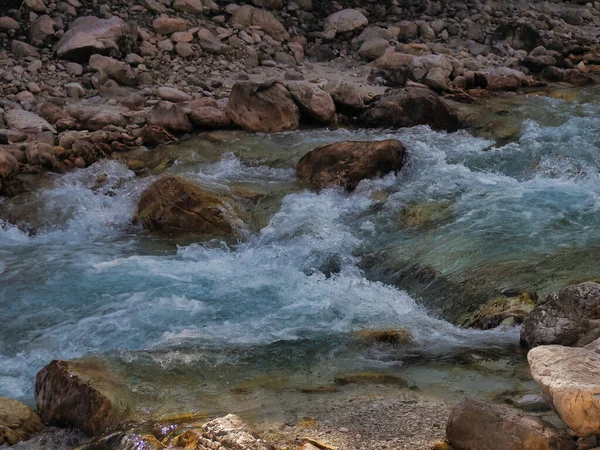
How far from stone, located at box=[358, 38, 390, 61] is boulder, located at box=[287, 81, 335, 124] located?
112 inches

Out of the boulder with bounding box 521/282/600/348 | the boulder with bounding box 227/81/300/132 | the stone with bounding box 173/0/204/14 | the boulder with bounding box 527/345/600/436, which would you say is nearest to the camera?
the boulder with bounding box 527/345/600/436

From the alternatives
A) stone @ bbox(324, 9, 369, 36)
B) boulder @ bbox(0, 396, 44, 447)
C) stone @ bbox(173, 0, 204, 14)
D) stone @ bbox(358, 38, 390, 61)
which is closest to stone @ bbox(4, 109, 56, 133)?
stone @ bbox(173, 0, 204, 14)

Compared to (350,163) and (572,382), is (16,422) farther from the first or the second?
(350,163)

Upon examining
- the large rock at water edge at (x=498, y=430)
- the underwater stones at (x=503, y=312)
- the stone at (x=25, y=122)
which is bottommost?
the stone at (x=25, y=122)

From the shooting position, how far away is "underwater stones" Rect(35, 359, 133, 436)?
3955 millimetres

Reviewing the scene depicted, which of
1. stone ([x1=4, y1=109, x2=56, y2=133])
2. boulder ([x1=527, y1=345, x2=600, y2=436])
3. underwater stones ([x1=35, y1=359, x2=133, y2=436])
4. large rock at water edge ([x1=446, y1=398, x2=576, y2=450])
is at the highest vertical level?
boulder ([x1=527, y1=345, x2=600, y2=436])

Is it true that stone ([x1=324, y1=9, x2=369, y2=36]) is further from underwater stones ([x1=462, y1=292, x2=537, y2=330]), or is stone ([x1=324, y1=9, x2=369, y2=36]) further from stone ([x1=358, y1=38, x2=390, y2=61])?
underwater stones ([x1=462, y1=292, x2=537, y2=330])

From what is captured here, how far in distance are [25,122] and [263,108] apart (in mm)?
2633

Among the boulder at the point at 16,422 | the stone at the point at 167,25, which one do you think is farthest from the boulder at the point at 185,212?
the stone at the point at 167,25

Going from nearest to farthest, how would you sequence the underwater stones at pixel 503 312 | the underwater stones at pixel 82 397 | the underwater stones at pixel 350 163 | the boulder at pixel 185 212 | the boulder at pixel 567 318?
the underwater stones at pixel 82 397, the boulder at pixel 567 318, the underwater stones at pixel 503 312, the boulder at pixel 185 212, the underwater stones at pixel 350 163

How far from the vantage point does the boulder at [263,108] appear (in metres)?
9.45

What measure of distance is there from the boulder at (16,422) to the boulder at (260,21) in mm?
9214

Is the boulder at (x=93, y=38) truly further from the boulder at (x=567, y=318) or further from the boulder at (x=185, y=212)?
the boulder at (x=567, y=318)

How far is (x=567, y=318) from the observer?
4293 millimetres
